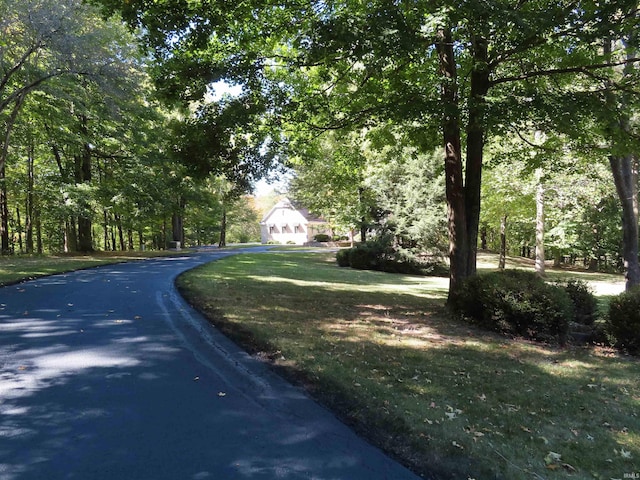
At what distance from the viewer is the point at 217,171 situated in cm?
916

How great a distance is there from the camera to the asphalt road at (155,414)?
9.70 ft

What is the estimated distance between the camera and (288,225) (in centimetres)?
6631

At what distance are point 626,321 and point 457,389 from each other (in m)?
4.25

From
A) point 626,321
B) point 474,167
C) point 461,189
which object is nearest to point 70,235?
point 461,189

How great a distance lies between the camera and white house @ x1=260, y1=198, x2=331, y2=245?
6488 centimetres

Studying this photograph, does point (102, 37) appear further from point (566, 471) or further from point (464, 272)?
point (566, 471)

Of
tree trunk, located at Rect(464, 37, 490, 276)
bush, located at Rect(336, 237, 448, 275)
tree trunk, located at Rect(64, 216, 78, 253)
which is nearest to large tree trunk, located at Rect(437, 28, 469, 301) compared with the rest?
tree trunk, located at Rect(464, 37, 490, 276)

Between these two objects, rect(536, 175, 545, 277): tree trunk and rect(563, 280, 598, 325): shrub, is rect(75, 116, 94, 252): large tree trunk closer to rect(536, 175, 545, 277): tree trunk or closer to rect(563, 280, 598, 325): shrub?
rect(536, 175, 545, 277): tree trunk

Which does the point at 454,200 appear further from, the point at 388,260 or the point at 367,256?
the point at 367,256

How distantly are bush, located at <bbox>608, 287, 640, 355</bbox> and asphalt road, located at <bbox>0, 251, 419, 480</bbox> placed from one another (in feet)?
18.9

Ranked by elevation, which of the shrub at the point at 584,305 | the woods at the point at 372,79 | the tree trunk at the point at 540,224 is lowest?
the shrub at the point at 584,305

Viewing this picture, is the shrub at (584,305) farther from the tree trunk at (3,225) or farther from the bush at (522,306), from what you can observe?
the tree trunk at (3,225)

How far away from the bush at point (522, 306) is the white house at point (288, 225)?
182 ft

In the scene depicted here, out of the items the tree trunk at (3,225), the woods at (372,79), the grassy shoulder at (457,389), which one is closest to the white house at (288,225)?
the tree trunk at (3,225)
